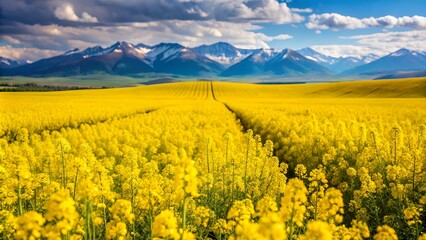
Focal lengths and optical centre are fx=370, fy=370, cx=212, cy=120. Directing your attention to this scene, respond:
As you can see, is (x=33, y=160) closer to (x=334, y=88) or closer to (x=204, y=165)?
(x=204, y=165)

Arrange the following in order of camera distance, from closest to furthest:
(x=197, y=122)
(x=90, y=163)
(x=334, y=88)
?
(x=90, y=163)
(x=197, y=122)
(x=334, y=88)

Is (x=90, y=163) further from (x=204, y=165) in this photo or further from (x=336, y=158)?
(x=336, y=158)

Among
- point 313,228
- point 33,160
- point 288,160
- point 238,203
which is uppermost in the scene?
point 313,228

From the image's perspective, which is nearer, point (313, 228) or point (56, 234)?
point (313, 228)

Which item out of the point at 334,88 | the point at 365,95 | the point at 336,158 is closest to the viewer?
the point at 336,158

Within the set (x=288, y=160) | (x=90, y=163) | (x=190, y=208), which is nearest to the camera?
(x=190, y=208)

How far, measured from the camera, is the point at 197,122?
82.4ft

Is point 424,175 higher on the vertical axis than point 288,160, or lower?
higher

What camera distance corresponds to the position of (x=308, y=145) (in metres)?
15.9

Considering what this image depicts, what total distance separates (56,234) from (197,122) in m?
21.6

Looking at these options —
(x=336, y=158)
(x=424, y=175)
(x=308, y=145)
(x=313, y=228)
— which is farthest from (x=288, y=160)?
(x=313, y=228)

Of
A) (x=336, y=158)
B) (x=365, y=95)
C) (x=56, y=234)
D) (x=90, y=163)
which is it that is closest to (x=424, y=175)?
(x=336, y=158)

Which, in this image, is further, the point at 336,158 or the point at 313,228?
the point at 336,158

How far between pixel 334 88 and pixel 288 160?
83.8 metres
